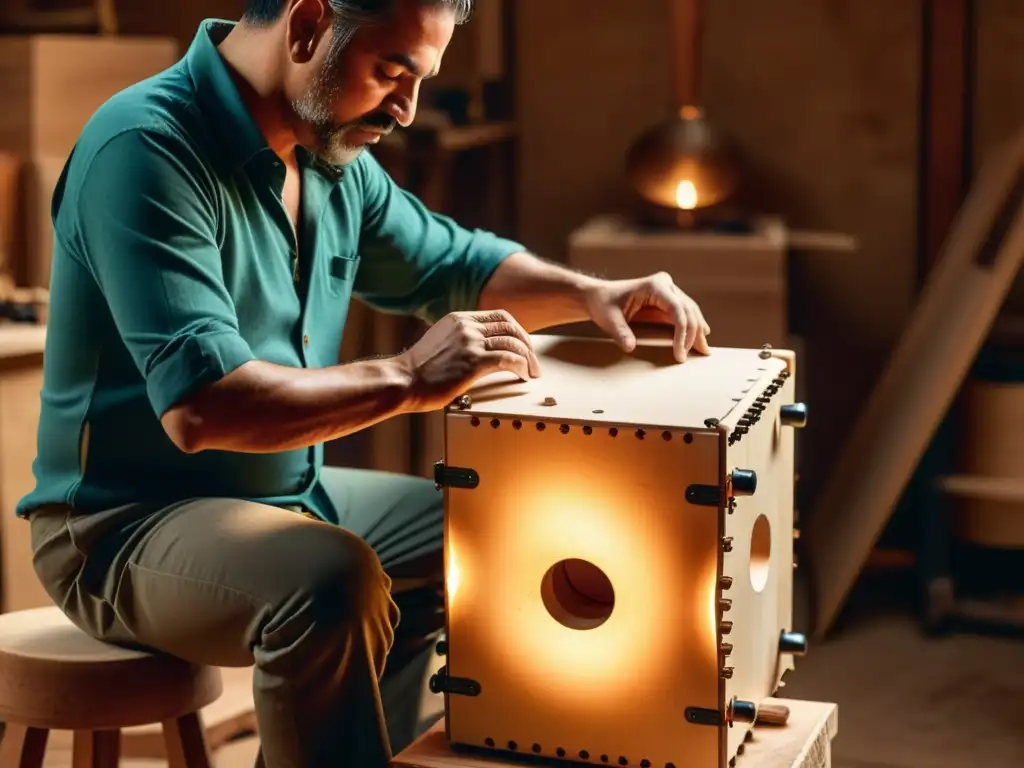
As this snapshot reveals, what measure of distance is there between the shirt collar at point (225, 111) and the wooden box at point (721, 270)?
66.4 inches

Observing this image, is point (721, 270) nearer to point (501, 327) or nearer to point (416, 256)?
point (416, 256)

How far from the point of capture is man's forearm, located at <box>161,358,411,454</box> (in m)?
1.78

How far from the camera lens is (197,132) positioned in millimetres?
1974

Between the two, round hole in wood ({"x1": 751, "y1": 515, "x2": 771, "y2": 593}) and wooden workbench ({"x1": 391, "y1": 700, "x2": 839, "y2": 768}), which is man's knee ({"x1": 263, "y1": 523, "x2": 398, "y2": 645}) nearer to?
wooden workbench ({"x1": 391, "y1": 700, "x2": 839, "y2": 768})

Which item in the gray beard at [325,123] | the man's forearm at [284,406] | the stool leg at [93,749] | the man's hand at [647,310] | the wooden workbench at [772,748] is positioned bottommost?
the stool leg at [93,749]

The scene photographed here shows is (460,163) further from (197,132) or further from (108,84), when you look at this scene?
(197,132)

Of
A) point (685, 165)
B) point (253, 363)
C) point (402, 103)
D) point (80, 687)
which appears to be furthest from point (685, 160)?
point (80, 687)

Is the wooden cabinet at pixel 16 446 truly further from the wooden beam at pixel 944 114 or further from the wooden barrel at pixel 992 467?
the wooden beam at pixel 944 114

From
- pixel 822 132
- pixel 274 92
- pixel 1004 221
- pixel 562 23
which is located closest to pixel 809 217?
pixel 822 132

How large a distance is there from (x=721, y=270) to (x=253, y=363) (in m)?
1.98

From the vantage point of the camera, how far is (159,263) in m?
1.81

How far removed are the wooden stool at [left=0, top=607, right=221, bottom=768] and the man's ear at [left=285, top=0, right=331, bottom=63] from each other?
2.59ft

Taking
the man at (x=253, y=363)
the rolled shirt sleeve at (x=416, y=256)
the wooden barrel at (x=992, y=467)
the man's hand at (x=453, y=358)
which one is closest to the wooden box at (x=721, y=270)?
the wooden barrel at (x=992, y=467)

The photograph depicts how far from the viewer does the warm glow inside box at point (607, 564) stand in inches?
69.9
